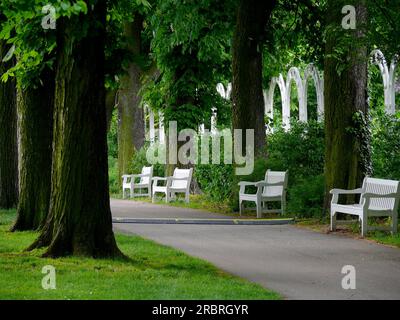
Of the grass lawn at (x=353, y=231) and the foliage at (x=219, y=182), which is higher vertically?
the foliage at (x=219, y=182)

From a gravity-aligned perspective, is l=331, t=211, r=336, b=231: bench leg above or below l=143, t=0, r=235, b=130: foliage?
below

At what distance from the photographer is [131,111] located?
32844 mm

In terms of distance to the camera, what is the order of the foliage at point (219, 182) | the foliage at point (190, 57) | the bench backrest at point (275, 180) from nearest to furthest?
the bench backrest at point (275, 180)
the foliage at point (219, 182)
the foliage at point (190, 57)

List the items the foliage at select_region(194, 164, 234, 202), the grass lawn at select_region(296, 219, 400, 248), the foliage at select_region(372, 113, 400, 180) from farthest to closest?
the foliage at select_region(194, 164, 234, 202) < the foliage at select_region(372, 113, 400, 180) < the grass lawn at select_region(296, 219, 400, 248)

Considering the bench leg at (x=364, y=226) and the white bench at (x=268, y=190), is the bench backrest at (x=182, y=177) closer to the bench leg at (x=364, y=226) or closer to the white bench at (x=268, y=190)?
the white bench at (x=268, y=190)

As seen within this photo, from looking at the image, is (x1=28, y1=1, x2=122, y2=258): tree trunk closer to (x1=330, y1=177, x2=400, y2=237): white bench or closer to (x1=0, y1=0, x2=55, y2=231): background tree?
(x1=0, y1=0, x2=55, y2=231): background tree

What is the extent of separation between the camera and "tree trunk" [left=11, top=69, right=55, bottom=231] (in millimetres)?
17078

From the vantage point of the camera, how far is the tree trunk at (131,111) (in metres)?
32.9

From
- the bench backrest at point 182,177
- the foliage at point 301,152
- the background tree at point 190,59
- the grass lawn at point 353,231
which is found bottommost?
the grass lawn at point 353,231

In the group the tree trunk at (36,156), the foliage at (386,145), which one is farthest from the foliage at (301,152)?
the tree trunk at (36,156)

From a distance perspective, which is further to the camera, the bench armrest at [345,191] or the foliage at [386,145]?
the foliage at [386,145]

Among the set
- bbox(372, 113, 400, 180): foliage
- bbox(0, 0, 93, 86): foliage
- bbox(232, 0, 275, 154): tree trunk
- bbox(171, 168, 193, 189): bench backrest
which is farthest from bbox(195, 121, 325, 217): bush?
bbox(0, 0, 93, 86): foliage

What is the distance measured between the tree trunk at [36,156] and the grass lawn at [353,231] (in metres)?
5.14

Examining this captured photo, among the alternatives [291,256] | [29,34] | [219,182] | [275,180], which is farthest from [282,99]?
[29,34]
